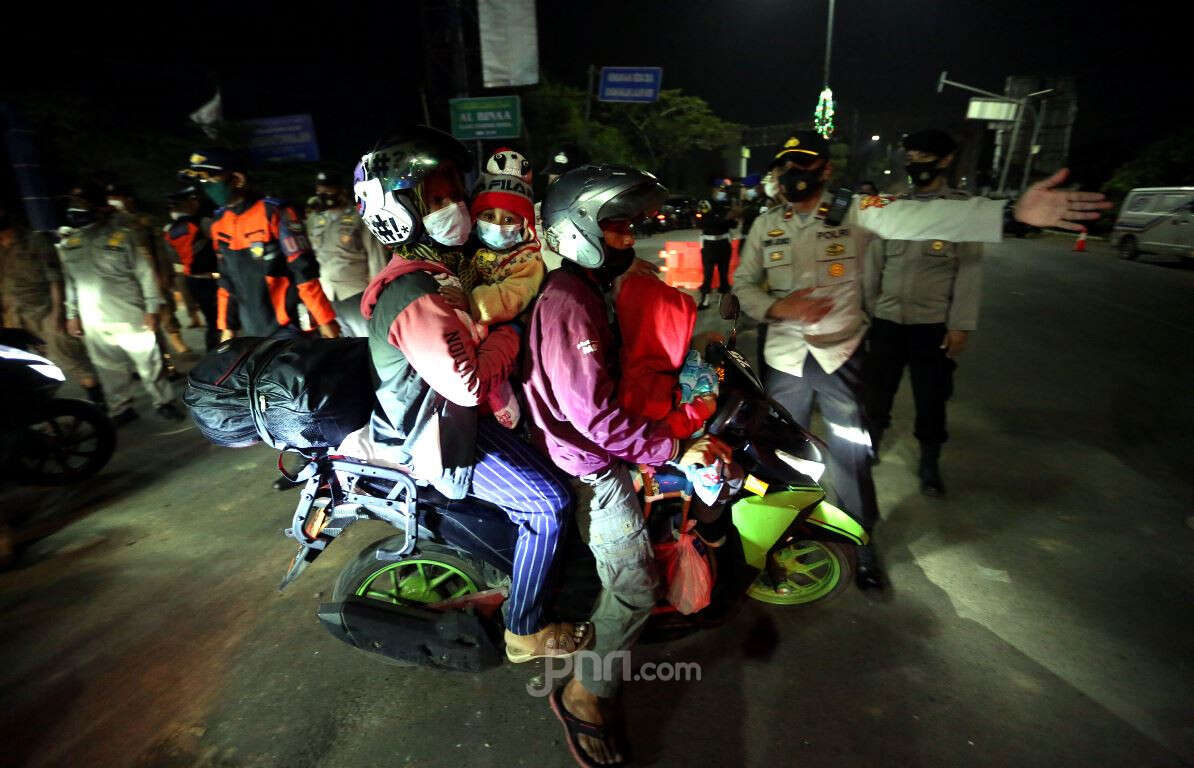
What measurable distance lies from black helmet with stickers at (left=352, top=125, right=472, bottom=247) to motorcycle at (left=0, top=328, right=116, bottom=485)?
143 inches

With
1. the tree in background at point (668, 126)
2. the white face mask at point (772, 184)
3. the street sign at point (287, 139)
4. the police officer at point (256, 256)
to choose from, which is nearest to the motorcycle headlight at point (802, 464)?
the white face mask at point (772, 184)

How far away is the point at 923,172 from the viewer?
125 inches

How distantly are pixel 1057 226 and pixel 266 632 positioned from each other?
4.03 metres

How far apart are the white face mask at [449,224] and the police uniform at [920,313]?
2210 mm

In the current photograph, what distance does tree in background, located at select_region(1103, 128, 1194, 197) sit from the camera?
20.0 meters

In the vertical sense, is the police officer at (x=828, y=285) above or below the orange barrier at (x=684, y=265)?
above

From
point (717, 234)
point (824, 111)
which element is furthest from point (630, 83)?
point (717, 234)

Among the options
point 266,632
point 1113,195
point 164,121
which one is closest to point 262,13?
point 164,121

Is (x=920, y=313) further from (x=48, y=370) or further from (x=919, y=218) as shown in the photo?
(x=48, y=370)

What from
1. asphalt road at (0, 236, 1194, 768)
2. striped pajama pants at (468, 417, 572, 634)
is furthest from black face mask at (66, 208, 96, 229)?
striped pajama pants at (468, 417, 572, 634)

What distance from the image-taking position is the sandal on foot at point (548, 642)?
2139 mm

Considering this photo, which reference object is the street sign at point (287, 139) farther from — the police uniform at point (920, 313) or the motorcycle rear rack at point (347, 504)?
the police uniform at point (920, 313)

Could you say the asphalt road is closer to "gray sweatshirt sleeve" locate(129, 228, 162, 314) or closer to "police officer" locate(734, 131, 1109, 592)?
"police officer" locate(734, 131, 1109, 592)

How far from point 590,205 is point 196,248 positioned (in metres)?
6.37
